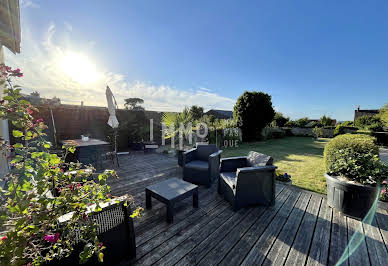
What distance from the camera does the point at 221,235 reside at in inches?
81.3

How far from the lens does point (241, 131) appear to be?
11758 mm

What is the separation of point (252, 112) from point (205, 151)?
9.05m

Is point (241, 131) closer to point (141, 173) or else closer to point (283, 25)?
point (283, 25)

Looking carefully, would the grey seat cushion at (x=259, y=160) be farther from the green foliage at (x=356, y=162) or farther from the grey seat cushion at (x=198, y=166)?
the green foliage at (x=356, y=162)

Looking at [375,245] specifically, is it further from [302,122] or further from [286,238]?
[302,122]

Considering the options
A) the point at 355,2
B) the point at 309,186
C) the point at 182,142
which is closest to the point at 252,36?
the point at 355,2

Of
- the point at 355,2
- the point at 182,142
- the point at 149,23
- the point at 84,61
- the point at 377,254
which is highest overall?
Answer: the point at 355,2

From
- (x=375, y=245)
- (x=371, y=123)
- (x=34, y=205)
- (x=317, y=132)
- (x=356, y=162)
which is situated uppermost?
(x=371, y=123)

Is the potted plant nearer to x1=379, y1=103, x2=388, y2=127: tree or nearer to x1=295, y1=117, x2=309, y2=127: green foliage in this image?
x1=379, y1=103, x2=388, y2=127: tree

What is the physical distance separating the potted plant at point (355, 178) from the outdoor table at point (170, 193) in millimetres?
2463

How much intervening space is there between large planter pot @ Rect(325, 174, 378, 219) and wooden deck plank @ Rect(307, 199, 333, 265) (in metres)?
0.24

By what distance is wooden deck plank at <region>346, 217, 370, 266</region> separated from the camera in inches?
67.8

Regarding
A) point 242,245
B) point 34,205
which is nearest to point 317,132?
point 242,245

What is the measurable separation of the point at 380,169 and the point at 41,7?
22.9 ft
